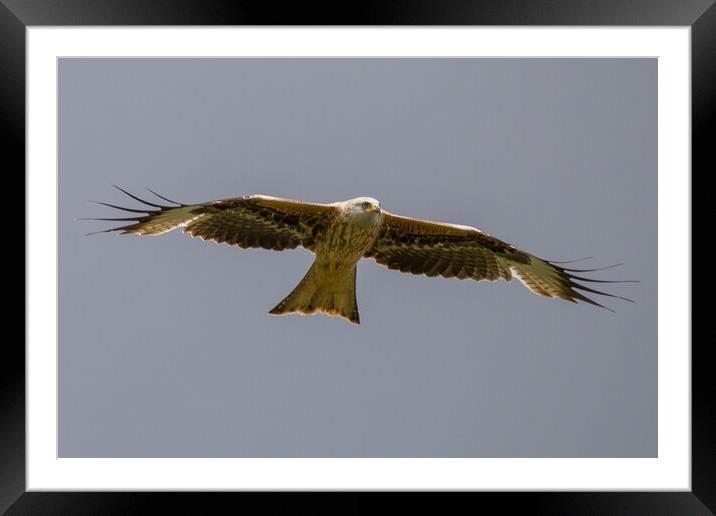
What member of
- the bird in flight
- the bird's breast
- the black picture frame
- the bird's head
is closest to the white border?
the black picture frame

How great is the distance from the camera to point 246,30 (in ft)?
16.6

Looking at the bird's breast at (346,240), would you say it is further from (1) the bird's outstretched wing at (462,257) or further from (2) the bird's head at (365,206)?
(1) the bird's outstretched wing at (462,257)

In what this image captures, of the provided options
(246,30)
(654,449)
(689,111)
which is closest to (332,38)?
(246,30)

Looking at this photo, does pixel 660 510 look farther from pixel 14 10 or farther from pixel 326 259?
pixel 14 10

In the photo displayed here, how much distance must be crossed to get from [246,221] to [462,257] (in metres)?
1.95

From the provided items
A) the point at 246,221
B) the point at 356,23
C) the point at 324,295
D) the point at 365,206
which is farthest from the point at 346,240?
the point at 356,23

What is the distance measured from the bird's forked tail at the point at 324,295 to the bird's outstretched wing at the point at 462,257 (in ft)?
1.36

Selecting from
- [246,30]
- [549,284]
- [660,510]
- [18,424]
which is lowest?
[660,510]

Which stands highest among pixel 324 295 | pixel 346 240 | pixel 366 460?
pixel 346 240

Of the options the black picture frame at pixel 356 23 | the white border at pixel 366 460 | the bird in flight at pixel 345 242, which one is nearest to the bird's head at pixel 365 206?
the bird in flight at pixel 345 242

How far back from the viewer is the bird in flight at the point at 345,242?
250 inches

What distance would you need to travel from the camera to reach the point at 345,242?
21.4ft

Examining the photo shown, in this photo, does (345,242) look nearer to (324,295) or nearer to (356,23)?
(324,295)

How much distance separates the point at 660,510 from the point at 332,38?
376 cm
